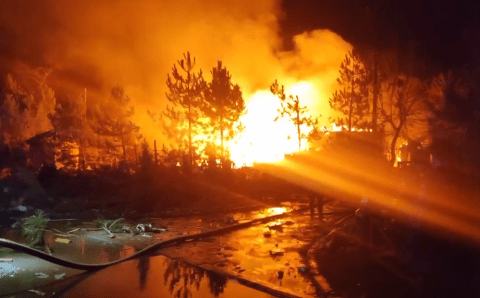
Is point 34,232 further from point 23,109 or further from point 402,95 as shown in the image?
point 23,109

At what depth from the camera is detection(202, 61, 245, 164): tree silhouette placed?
950 inches

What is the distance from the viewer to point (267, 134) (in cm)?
2836

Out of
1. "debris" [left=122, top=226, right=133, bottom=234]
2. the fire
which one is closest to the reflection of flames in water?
"debris" [left=122, top=226, right=133, bottom=234]

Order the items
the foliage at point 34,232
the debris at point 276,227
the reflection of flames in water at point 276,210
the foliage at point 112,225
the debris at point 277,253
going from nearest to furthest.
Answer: the debris at point 277,253
the foliage at point 34,232
the foliage at point 112,225
the debris at point 276,227
the reflection of flames in water at point 276,210

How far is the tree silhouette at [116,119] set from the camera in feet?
103

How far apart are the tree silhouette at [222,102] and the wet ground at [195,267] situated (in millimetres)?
12494

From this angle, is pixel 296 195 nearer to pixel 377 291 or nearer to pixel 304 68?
pixel 377 291

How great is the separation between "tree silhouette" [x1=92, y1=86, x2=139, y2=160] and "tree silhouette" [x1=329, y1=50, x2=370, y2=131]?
46.8ft

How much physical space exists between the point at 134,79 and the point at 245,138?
22227 millimetres

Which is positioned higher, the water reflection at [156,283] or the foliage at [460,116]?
the foliage at [460,116]

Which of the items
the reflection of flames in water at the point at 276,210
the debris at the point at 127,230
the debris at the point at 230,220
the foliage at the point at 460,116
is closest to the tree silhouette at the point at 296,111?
the foliage at the point at 460,116

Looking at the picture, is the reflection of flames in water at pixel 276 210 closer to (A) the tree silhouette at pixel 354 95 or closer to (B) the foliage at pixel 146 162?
(B) the foliage at pixel 146 162

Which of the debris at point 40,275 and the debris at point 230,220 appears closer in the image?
the debris at point 40,275

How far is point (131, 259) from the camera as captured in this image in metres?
8.99
